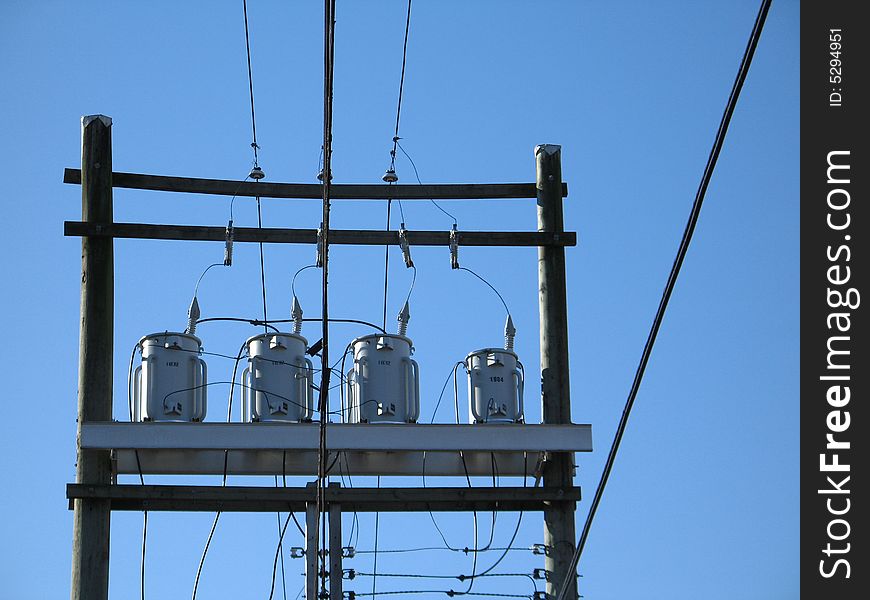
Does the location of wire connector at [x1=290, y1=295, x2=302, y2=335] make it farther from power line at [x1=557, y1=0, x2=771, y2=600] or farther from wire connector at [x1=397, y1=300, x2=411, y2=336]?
power line at [x1=557, y1=0, x2=771, y2=600]

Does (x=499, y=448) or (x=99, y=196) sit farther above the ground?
(x=99, y=196)

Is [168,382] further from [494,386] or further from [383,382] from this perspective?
[494,386]

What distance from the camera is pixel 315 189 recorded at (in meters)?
12.6

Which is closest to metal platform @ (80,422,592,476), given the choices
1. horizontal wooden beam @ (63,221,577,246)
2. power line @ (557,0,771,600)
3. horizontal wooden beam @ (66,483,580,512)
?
horizontal wooden beam @ (66,483,580,512)

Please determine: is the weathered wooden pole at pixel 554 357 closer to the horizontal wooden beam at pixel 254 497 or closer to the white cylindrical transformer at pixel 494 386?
the white cylindrical transformer at pixel 494 386

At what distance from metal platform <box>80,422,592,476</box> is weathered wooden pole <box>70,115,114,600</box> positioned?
21 cm

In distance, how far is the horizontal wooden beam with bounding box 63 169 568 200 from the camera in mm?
12469

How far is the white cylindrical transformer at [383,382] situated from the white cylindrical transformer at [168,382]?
3.53ft

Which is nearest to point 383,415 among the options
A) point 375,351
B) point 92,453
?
point 375,351
